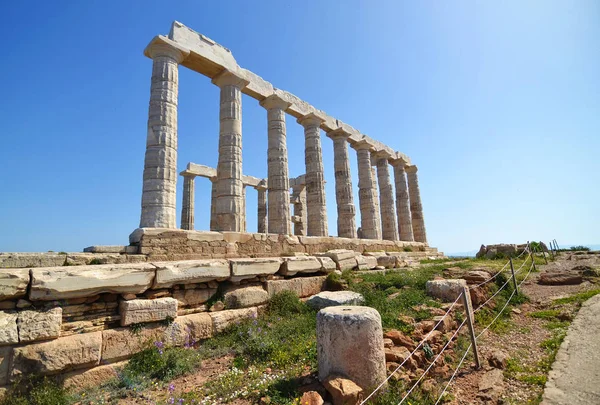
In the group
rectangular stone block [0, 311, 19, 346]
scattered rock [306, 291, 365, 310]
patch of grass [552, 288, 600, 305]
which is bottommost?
patch of grass [552, 288, 600, 305]

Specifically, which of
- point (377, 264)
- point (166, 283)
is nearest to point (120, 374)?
point (166, 283)

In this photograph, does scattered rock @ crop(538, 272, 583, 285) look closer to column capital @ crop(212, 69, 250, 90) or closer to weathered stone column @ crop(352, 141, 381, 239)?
weathered stone column @ crop(352, 141, 381, 239)

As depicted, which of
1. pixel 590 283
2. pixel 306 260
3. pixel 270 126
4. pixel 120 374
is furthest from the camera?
pixel 270 126

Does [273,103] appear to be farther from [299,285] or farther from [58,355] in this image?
[58,355]

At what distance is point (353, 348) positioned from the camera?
388cm

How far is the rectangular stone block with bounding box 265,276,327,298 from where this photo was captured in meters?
7.31

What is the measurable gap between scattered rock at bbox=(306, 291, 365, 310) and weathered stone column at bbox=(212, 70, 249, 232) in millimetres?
5985

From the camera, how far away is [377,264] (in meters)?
12.1

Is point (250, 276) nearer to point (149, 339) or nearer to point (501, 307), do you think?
point (149, 339)

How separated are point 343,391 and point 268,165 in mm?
12349

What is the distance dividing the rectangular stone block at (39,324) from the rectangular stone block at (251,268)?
9.97ft

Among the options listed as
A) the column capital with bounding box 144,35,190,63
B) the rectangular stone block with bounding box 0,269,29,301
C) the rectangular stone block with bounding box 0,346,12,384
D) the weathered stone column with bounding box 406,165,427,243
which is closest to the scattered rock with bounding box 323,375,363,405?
the rectangular stone block with bounding box 0,346,12,384

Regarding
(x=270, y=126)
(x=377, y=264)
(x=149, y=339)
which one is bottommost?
(x=149, y=339)

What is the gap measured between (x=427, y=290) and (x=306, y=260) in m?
3.10
